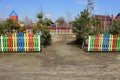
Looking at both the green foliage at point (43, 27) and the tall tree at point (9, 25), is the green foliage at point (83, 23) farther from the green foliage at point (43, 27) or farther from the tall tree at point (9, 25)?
the tall tree at point (9, 25)

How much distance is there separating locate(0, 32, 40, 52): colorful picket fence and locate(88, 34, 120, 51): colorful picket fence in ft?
12.2

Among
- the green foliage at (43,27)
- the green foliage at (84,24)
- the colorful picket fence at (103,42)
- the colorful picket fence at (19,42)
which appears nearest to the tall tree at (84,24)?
the green foliage at (84,24)

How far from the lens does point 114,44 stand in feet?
45.6

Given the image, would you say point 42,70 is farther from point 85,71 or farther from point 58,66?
point 85,71

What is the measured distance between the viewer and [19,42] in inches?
534

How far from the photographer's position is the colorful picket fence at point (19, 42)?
1354 cm

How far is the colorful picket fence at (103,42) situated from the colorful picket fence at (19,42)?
3717mm

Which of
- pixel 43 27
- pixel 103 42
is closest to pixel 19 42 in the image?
pixel 43 27

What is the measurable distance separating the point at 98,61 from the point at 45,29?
19.5ft

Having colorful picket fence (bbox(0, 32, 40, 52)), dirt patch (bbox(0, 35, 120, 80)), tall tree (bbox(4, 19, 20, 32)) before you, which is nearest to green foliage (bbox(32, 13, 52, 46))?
colorful picket fence (bbox(0, 32, 40, 52))

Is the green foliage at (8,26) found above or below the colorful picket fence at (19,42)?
above

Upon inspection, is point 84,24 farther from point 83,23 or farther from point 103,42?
point 103,42

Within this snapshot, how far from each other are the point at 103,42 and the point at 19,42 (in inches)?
226

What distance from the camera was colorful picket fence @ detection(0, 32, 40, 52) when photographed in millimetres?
13539
